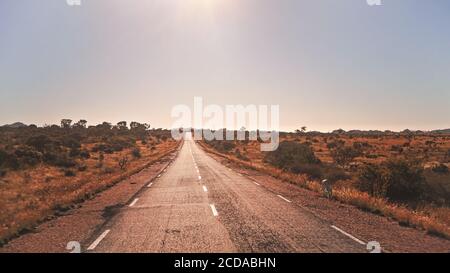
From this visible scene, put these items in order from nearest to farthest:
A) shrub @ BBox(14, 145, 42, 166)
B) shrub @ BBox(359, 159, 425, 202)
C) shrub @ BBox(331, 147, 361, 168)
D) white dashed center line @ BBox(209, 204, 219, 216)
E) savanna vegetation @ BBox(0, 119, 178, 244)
Answer: white dashed center line @ BBox(209, 204, 219, 216), savanna vegetation @ BBox(0, 119, 178, 244), shrub @ BBox(359, 159, 425, 202), shrub @ BBox(14, 145, 42, 166), shrub @ BBox(331, 147, 361, 168)

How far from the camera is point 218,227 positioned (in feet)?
34.3

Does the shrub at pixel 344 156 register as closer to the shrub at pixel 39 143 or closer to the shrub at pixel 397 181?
the shrub at pixel 397 181

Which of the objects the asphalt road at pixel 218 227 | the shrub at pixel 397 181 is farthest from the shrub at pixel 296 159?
the asphalt road at pixel 218 227

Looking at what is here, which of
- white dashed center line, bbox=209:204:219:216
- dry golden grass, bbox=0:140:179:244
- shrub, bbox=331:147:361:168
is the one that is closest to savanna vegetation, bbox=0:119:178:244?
dry golden grass, bbox=0:140:179:244

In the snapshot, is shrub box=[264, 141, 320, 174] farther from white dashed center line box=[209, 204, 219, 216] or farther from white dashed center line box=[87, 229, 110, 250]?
white dashed center line box=[87, 229, 110, 250]

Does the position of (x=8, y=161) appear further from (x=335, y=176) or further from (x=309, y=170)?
(x=335, y=176)

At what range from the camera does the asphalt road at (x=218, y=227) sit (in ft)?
27.6

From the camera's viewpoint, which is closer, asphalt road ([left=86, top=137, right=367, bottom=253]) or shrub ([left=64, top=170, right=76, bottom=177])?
asphalt road ([left=86, top=137, right=367, bottom=253])

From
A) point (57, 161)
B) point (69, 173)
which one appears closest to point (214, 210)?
point (69, 173)

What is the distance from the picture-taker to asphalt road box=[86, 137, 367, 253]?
8414mm

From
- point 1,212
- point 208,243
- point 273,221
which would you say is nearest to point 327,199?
point 273,221

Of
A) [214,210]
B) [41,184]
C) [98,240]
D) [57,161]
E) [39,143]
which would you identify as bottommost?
[41,184]
